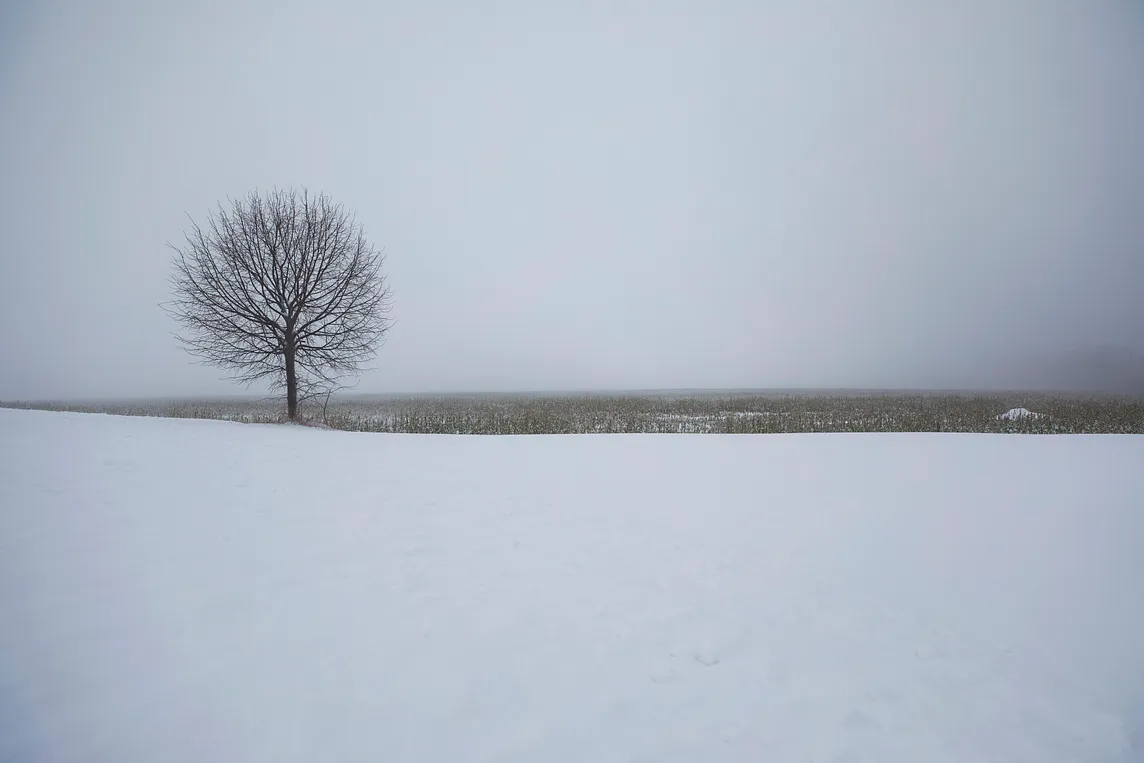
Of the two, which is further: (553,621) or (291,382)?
(291,382)

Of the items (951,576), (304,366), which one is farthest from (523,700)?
(304,366)

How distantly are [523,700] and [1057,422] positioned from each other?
24.5 metres

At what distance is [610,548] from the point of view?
4.17 meters

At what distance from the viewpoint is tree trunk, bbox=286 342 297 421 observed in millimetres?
14133

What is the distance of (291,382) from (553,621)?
14821mm

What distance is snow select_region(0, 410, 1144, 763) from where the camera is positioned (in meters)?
2.02

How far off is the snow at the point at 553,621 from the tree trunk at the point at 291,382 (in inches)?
328

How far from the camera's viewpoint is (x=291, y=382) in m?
14.2

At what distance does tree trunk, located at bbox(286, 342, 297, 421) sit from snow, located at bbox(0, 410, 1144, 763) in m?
8.33

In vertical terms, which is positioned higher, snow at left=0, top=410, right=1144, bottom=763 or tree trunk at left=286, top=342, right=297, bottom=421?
tree trunk at left=286, top=342, right=297, bottom=421

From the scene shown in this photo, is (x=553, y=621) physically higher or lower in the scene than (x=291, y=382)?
lower

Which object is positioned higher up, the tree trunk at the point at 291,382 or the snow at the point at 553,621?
the tree trunk at the point at 291,382

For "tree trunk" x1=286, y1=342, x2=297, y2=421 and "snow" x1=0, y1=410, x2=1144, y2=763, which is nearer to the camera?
"snow" x1=0, y1=410, x2=1144, y2=763

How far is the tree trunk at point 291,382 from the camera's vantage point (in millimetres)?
14133
